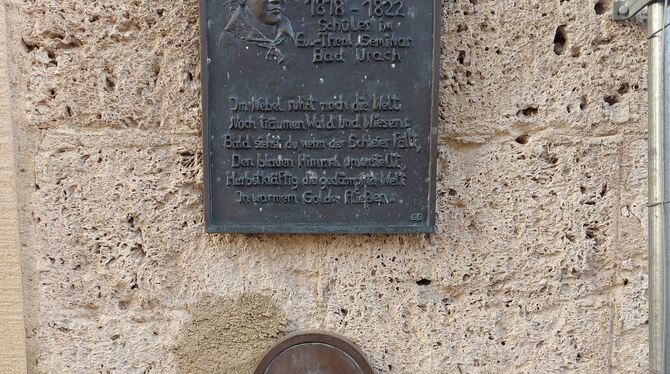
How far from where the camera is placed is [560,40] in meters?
1.69

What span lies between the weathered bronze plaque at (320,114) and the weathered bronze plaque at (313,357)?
398 mm

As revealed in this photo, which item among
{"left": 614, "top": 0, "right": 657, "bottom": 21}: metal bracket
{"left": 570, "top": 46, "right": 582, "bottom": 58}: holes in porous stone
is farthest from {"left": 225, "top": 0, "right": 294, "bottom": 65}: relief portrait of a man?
{"left": 614, "top": 0, "right": 657, "bottom": 21}: metal bracket

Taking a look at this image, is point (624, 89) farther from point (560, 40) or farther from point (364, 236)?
point (364, 236)

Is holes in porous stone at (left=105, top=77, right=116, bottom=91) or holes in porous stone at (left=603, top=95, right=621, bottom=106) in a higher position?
holes in porous stone at (left=105, top=77, right=116, bottom=91)

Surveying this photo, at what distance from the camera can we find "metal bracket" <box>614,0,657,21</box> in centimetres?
158

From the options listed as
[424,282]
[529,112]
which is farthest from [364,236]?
[529,112]

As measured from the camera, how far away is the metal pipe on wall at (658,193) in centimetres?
158

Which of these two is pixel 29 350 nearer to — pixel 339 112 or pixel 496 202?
pixel 339 112

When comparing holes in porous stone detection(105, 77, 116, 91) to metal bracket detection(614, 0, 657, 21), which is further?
holes in porous stone detection(105, 77, 116, 91)

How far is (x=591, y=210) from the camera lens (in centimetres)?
168

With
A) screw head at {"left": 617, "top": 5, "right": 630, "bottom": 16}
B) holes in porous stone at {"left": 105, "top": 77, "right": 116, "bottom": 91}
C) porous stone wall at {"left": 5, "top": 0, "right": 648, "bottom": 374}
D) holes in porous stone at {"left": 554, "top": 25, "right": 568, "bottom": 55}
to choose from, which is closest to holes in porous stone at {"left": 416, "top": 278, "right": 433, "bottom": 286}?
porous stone wall at {"left": 5, "top": 0, "right": 648, "bottom": 374}

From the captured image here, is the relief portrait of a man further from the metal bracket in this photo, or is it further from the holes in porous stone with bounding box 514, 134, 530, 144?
the metal bracket

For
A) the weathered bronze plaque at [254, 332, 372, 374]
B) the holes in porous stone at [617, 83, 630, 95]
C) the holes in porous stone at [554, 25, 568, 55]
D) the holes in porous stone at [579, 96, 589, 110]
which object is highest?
the holes in porous stone at [554, 25, 568, 55]

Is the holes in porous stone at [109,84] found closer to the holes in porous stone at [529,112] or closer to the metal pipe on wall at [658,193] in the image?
the holes in porous stone at [529,112]
